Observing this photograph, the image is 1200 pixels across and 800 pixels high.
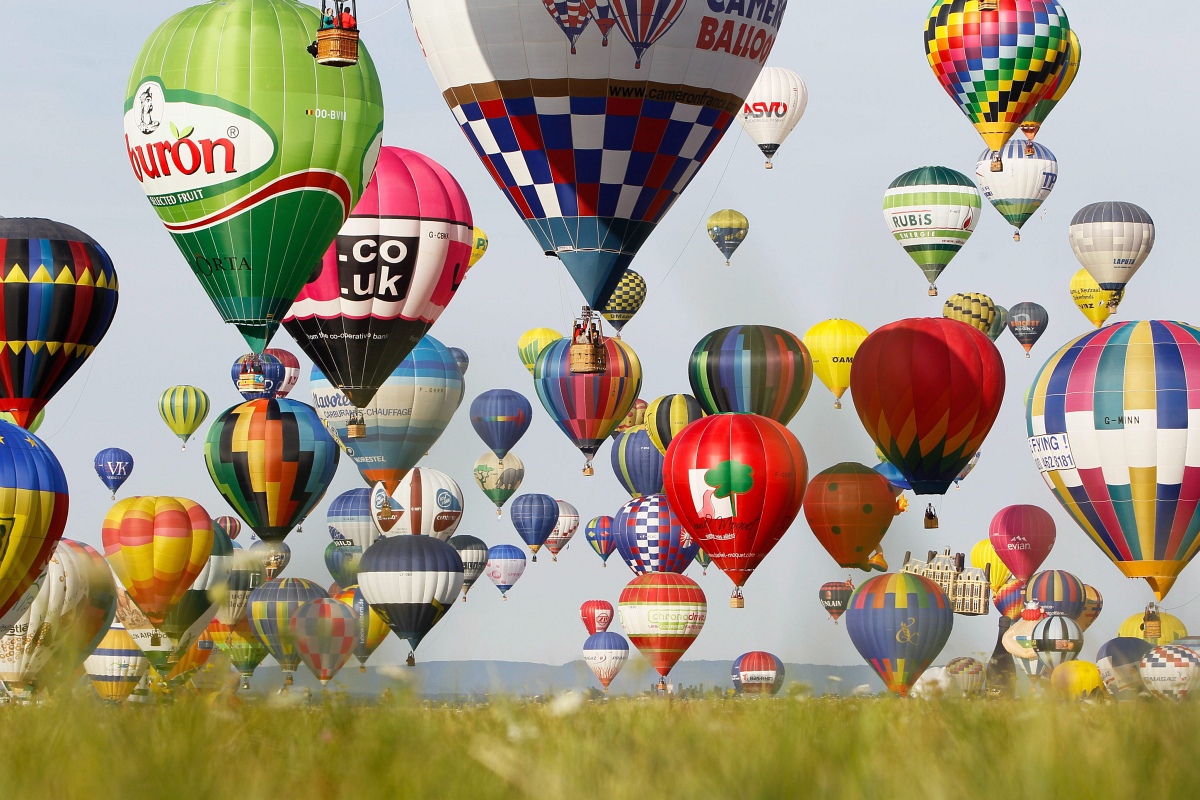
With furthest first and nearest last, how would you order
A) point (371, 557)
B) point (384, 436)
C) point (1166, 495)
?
point (371, 557), point (384, 436), point (1166, 495)

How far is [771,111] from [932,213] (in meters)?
5.93

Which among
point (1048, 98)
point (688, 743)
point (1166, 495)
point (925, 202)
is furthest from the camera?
point (925, 202)

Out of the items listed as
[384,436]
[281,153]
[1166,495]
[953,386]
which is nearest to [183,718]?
[281,153]

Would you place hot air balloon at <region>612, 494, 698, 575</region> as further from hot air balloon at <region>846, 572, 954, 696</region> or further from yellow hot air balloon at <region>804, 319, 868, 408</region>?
hot air balloon at <region>846, 572, 954, 696</region>

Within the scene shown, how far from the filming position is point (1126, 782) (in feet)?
12.8

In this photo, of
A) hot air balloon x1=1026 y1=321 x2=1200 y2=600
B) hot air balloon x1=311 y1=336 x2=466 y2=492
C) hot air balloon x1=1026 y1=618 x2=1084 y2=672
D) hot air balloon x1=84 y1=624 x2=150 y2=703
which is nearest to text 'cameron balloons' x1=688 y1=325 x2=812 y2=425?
hot air balloon x1=311 y1=336 x2=466 y2=492

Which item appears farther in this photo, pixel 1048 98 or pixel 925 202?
pixel 925 202

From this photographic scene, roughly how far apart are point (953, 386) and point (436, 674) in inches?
1071

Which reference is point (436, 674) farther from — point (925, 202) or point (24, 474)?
point (925, 202)

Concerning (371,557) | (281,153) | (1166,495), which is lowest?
(371,557)

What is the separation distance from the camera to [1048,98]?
40844 millimetres

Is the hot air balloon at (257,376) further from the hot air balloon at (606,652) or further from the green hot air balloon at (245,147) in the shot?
the hot air balloon at (606,652)

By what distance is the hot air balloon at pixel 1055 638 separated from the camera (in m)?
41.1

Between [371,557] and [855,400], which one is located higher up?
[855,400]
